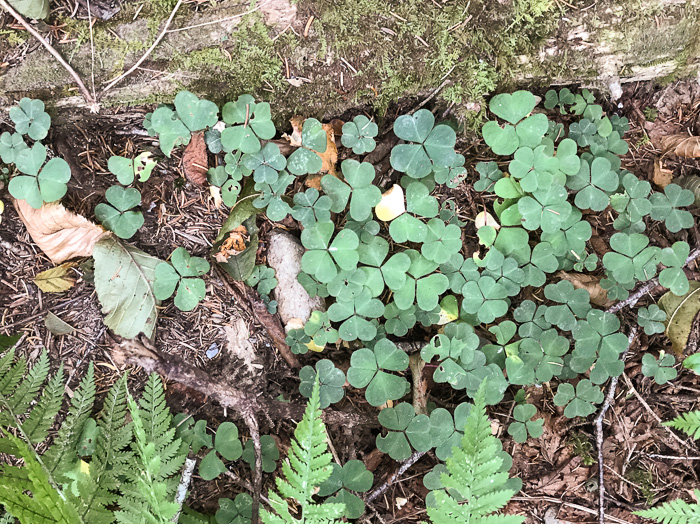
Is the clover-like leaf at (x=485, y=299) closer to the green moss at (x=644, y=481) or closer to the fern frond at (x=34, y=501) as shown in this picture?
the green moss at (x=644, y=481)

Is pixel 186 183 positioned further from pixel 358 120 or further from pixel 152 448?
pixel 152 448

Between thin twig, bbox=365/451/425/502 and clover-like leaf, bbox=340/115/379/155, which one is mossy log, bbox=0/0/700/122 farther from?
thin twig, bbox=365/451/425/502

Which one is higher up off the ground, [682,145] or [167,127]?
[167,127]

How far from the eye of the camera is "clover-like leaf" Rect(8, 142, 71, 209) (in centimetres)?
227

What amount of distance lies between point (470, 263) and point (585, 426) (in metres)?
1.12

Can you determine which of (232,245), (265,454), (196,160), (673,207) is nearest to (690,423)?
(673,207)

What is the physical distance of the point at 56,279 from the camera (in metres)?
2.41

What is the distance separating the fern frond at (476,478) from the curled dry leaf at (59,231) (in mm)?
1955

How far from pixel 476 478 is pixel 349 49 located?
197 centimetres

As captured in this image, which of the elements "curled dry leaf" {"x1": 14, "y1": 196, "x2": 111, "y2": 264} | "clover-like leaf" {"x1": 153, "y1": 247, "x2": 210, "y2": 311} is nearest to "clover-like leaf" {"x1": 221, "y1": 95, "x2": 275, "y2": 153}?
"clover-like leaf" {"x1": 153, "y1": 247, "x2": 210, "y2": 311}

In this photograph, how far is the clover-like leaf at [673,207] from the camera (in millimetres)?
2553

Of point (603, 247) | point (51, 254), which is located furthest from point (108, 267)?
point (603, 247)


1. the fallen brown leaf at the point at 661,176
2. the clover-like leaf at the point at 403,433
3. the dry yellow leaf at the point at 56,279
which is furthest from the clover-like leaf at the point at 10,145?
the fallen brown leaf at the point at 661,176

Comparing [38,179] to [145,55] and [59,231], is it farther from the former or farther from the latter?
[145,55]
